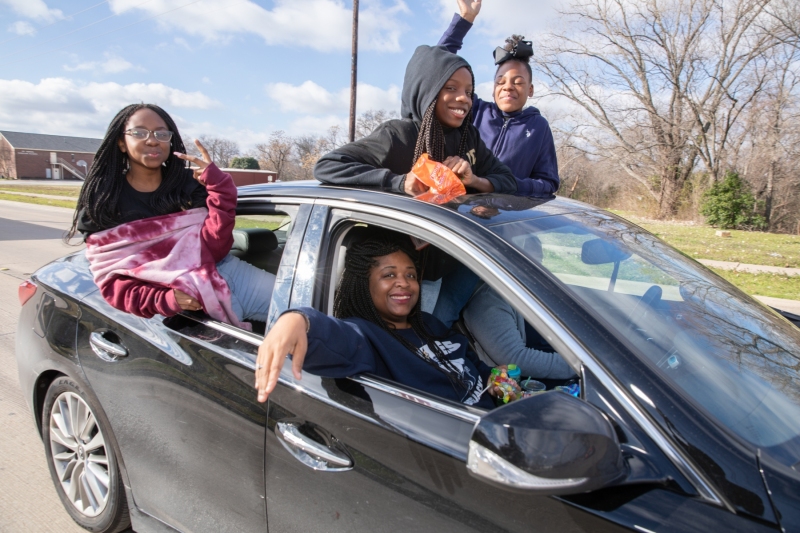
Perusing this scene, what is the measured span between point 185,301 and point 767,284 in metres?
8.72

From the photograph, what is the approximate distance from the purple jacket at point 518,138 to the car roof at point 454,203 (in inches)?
55.0

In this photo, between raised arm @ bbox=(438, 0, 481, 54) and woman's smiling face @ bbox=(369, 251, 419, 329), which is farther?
raised arm @ bbox=(438, 0, 481, 54)

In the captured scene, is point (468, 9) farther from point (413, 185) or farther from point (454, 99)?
point (413, 185)

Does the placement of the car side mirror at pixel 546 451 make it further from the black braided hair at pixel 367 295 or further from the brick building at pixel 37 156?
the brick building at pixel 37 156

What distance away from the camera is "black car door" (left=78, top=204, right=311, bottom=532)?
189 cm

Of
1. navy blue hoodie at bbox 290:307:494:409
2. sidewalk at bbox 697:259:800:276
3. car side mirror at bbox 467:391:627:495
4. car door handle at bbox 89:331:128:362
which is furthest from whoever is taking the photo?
sidewalk at bbox 697:259:800:276

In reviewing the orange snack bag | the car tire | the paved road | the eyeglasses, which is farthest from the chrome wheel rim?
the orange snack bag

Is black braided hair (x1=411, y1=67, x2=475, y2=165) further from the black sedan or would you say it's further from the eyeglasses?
the eyeglasses

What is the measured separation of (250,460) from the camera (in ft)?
6.07

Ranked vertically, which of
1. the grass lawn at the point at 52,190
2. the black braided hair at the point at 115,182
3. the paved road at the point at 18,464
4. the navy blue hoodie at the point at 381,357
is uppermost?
the black braided hair at the point at 115,182

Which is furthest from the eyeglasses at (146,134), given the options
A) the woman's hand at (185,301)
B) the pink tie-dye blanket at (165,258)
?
the woman's hand at (185,301)

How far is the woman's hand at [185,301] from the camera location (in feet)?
7.29

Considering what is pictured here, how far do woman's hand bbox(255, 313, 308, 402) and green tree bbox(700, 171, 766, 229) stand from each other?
23813 millimetres

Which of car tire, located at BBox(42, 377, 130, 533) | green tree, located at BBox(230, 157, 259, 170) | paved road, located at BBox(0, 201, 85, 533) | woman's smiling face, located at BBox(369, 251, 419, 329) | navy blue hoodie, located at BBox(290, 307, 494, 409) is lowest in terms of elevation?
paved road, located at BBox(0, 201, 85, 533)
